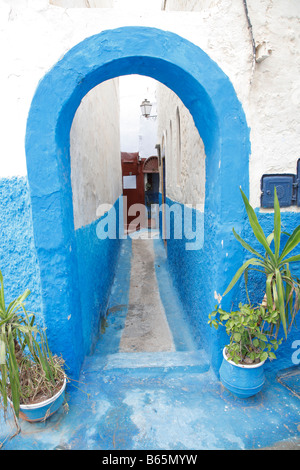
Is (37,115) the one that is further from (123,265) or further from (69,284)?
(123,265)

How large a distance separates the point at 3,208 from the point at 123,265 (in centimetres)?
534

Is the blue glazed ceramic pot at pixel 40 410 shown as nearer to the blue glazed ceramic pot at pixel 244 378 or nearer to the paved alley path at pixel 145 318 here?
the blue glazed ceramic pot at pixel 244 378

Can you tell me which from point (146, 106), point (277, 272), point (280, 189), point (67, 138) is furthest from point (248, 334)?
point (146, 106)

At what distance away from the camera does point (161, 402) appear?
2293mm

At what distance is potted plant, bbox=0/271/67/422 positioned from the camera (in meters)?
1.82

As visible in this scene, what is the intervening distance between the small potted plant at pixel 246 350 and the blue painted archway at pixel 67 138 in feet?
1.07

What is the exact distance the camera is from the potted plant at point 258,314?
198 centimetres

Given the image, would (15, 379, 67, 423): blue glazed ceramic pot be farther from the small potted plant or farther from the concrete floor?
the small potted plant

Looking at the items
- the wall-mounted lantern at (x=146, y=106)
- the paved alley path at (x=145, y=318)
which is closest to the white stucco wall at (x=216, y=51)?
the paved alley path at (x=145, y=318)

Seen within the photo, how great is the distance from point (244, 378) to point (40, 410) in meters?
1.53

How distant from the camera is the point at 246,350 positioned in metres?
2.20

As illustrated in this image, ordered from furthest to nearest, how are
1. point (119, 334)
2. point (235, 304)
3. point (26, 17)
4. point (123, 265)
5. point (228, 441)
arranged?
1. point (123, 265)
2. point (119, 334)
3. point (235, 304)
4. point (26, 17)
5. point (228, 441)

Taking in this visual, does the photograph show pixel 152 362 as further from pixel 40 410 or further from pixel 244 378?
pixel 40 410
